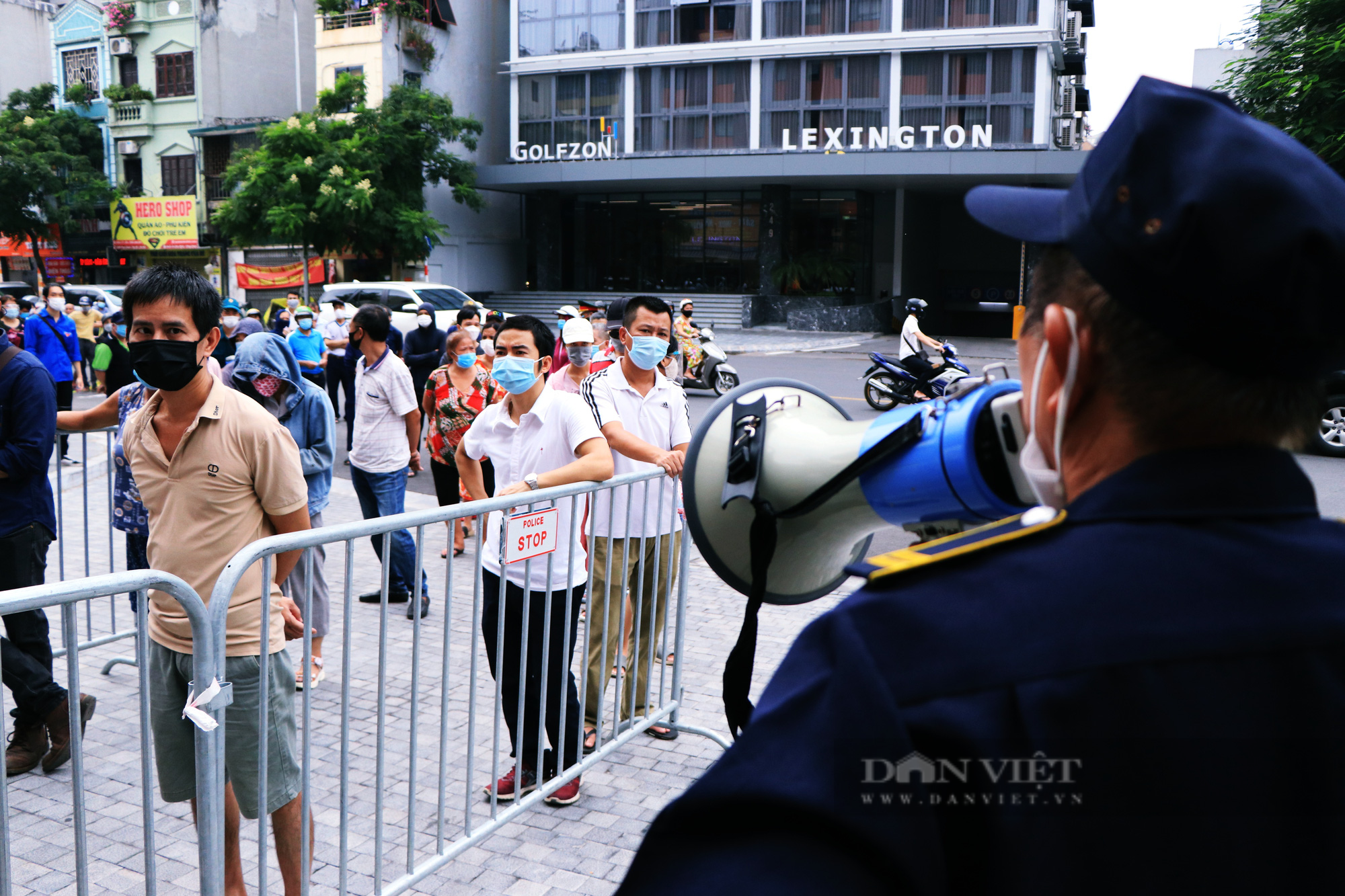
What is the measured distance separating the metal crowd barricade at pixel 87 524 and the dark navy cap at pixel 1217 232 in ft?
7.63

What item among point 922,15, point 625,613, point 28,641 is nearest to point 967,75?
point 922,15

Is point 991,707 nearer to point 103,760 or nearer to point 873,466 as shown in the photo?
point 873,466

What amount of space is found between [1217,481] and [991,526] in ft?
0.63

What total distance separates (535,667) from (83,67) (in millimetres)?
47283

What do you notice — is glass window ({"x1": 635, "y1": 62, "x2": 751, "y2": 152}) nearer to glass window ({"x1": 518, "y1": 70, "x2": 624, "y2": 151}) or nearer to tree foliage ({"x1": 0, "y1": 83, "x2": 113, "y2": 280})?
A: glass window ({"x1": 518, "y1": 70, "x2": 624, "y2": 151})

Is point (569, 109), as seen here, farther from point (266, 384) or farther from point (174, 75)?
point (266, 384)

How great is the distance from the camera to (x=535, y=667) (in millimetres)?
4055

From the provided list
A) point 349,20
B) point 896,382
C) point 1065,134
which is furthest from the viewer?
point 1065,134

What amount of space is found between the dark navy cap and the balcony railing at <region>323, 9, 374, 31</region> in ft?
127

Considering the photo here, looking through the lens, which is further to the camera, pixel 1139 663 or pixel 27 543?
pixel 27 543

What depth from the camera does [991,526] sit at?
3.16ft

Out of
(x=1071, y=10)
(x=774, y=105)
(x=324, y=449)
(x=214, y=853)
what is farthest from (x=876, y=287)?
(x=214, y=853)

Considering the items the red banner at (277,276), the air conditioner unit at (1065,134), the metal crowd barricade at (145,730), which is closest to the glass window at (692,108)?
the air conditioner unit at (1065,134)

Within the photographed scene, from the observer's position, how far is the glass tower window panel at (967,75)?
104 ft
